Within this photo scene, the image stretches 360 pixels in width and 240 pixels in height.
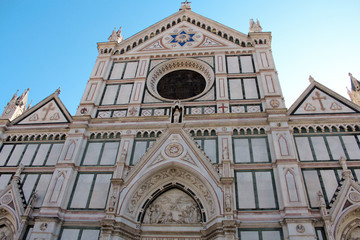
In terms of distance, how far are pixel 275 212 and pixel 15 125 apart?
1340 cm

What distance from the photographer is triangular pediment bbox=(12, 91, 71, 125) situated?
1599 centimetres

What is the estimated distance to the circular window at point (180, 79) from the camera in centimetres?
1689

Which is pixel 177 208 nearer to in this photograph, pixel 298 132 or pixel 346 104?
pixel 298 132

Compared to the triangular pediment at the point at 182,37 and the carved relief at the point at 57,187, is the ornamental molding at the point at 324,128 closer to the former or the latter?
the triangular pediment at the point at 182,37

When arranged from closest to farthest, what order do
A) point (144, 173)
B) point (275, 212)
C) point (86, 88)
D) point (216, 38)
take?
point (275, 212) < point (144, 173) < point (86, 88) < point (216, 38)

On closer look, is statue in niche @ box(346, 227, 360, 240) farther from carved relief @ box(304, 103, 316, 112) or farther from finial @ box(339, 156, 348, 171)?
carved relief @ box(304, 103, 316, 112)

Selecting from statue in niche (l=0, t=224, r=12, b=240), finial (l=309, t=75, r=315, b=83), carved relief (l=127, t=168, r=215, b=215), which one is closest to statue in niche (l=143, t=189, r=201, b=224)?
carved relief (l=127, t=168, r=215, b=215)

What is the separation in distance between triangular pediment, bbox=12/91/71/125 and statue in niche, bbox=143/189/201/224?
6.71 meters

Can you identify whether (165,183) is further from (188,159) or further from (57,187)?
(57,187)

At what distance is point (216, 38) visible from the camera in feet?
62.9

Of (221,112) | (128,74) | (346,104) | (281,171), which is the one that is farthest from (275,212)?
(128,74)

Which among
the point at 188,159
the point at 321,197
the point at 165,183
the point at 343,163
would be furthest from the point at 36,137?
the point at 343,163

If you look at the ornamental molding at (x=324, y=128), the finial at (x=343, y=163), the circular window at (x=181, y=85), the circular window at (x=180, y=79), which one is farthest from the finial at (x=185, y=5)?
the finial at (x=343, y=163)

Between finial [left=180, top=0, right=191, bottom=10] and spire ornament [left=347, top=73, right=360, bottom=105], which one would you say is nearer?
spire ornament [left=347, top=73, right=360, bottom=105]
